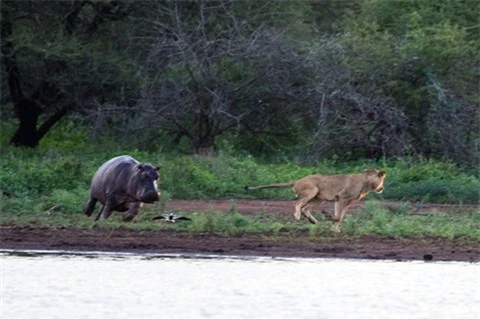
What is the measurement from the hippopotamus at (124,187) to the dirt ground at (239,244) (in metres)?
0.68

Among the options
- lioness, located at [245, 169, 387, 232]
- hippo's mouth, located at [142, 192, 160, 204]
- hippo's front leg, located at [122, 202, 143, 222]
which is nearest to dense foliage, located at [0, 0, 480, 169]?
lioness, located at [245, 169, 387, 232]

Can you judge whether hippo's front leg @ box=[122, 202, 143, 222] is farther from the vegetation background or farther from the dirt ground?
the vegetation background

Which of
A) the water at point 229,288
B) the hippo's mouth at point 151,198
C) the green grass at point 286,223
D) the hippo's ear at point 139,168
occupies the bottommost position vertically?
the water at point 229,288

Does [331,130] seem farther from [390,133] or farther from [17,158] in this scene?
[17,158]

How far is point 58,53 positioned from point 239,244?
1071cm

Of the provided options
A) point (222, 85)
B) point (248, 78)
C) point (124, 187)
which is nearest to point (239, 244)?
point (124, 187)

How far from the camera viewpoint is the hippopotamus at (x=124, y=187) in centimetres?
1622

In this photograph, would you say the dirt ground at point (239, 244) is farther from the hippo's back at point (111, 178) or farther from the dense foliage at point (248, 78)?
the dense foliage at point (248, 78)

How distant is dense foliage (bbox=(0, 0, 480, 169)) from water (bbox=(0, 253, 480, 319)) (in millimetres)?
6386

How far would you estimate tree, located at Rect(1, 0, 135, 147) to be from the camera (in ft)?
82.3

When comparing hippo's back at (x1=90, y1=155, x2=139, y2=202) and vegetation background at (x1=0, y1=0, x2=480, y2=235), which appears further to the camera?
vegetation background at (x1=0, y1=0, x2=480, y2=235)

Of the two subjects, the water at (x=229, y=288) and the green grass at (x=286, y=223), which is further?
the green grass at (x=286, y=223)

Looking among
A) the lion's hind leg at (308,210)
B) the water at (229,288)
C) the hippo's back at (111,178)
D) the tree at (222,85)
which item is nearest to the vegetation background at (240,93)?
the tree at (222,85)

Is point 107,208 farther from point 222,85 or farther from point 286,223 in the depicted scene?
point 222,85
